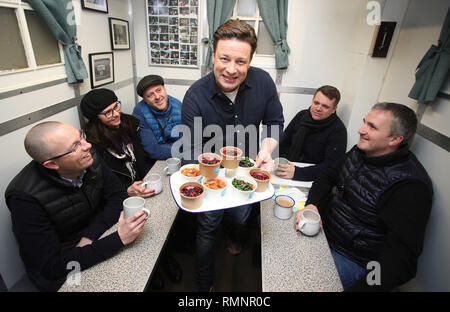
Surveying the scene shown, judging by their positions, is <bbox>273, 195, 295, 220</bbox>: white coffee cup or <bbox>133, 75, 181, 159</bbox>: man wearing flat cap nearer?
<bbox>273, 195, 295, 220</bbox>: white coffee cup

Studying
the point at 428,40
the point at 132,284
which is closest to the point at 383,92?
the point at 428,40

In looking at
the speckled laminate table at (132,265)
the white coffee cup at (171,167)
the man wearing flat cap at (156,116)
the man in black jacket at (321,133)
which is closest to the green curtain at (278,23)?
the man in black jacket at (321,133)

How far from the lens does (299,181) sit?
191cm

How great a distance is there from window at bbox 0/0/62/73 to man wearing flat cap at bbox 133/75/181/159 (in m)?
0.76

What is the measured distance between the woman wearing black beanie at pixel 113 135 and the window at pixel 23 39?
43 centimetres

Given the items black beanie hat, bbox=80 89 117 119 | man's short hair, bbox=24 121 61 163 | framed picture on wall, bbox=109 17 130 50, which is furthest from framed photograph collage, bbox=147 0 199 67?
man's short hair, bbox=24 121 61 163

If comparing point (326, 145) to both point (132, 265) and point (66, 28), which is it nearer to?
point (132, 265)

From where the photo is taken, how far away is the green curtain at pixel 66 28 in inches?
70.7

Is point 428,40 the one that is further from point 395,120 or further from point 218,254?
point 218,254

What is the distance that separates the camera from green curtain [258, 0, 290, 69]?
3057mm

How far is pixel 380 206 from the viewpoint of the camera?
137cm

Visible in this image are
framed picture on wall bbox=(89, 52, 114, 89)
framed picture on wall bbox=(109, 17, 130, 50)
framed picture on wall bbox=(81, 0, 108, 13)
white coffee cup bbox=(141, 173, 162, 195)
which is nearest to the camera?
white coffee cup bbox=(141, 173, 162, 195)

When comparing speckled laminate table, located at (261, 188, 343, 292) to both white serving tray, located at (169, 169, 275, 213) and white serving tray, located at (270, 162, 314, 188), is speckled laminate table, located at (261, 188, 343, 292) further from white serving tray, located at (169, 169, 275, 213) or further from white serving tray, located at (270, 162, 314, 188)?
white serving tray, located at (270, 162, 314, 188)
